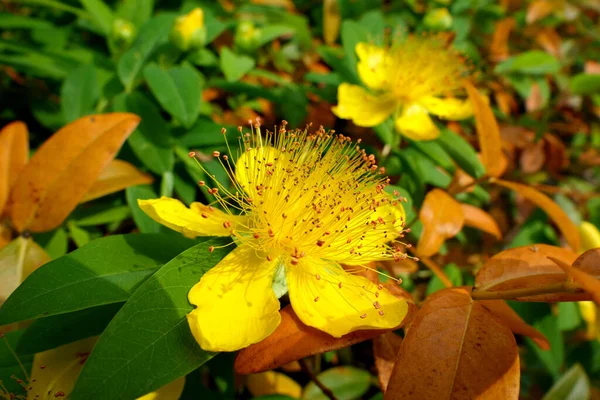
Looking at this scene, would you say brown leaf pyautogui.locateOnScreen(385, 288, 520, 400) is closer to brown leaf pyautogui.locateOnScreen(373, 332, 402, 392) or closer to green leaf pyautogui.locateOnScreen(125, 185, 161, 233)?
brown leaf pyautogui.locateOnScreen(373, 332, 402, 392)

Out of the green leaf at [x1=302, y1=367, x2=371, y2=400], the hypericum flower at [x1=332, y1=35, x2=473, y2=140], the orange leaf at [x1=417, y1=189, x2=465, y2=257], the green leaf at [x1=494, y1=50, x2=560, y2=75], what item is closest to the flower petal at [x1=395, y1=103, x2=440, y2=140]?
the hypericum flower at [x1=332, y1=35, x2=473, y2=140]

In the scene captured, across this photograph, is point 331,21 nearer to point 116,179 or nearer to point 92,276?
point 116,179

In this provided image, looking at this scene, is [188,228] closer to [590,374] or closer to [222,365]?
[222,365]

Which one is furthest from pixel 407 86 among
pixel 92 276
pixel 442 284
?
pixel 92 276

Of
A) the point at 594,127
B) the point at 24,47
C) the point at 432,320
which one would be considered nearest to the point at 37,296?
the point at 432,320

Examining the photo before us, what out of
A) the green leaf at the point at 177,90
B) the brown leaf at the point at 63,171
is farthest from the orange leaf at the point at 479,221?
the brown leaf at the point at 63,171
